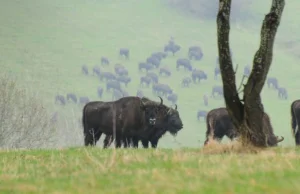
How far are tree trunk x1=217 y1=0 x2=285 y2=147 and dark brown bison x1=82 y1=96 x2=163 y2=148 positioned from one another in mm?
16993

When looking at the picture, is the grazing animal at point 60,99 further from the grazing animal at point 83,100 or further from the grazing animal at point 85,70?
the grazing animal at point 85,70

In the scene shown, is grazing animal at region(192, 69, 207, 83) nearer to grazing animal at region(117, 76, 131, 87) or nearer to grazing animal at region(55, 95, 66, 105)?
grazing animal at region(117, 76, 131, 87)

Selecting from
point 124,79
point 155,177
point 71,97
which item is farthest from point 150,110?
point 124,79

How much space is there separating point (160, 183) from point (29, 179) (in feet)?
8.24

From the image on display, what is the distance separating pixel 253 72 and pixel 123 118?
18439 millimetres

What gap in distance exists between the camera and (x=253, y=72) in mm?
16281

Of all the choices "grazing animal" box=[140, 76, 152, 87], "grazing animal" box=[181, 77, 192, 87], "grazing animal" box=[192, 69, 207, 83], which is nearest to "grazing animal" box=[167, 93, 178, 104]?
"grazing animal" box=[140, 76, 152, 87]

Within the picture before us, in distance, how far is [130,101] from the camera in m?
34.3

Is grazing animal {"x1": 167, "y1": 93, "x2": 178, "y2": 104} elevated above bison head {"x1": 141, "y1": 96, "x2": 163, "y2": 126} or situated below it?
above

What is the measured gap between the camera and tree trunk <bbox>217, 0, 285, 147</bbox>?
16.1m

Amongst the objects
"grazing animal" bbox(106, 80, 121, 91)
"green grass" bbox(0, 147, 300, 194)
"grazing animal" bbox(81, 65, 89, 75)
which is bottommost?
"green grass" bbox(0, 147, 300, 194)

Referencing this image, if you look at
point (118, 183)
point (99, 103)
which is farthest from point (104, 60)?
point (118, 183)

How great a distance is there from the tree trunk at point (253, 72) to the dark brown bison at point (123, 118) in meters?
17.0

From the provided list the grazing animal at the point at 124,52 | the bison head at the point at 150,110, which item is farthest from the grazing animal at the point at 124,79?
the bison head at the point at 150,110
